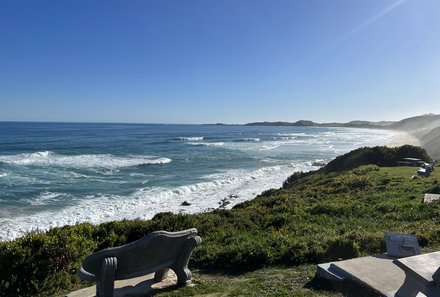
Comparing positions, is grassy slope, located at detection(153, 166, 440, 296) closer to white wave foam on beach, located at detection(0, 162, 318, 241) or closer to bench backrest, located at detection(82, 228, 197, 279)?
bench backrest, located at detection(82, 228, 197, 279)

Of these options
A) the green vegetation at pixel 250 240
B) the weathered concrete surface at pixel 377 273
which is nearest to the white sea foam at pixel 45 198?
the green vegetation at pixel 250 240

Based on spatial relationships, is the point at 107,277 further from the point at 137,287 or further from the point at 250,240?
the point at 250,240

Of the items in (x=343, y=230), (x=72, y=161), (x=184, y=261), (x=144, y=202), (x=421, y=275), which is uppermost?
(x=421, y=275)

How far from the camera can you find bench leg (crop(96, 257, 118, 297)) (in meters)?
4.07

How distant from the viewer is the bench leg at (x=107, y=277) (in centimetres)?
407

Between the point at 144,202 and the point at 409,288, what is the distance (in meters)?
16.9

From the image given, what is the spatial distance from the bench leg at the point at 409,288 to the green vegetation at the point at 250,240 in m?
1.04

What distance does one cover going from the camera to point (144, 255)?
443 cm

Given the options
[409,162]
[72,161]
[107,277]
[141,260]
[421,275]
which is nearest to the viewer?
[421,275]

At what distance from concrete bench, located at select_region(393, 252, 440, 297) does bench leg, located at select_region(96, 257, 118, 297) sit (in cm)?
301

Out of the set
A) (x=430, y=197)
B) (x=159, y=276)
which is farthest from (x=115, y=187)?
(x=159, y=276)

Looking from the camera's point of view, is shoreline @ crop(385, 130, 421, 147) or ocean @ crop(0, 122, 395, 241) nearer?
ocean @ crop(0, 122, 395, 241)

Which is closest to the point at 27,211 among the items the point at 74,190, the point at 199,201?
the point at 74,190

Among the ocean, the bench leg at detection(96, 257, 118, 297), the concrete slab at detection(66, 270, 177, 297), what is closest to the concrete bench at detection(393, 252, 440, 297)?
the concrete slab at detection(66, 270, 177, 297)
